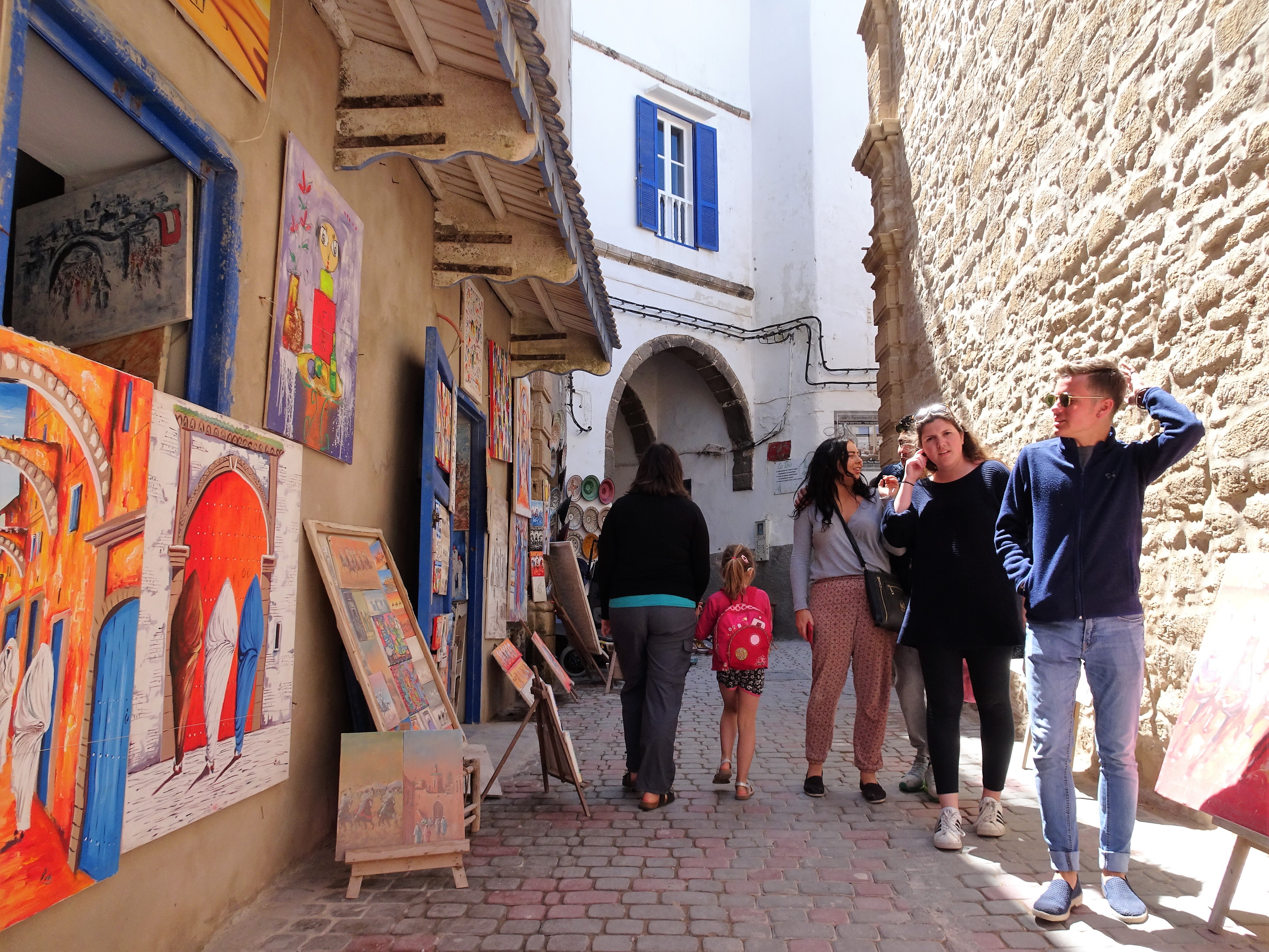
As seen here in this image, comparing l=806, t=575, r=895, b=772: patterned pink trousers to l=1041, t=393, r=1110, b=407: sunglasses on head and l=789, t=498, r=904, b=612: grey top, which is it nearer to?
l=789, t=498, r=904, b=612: grey top

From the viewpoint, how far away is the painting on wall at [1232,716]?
2.67 m

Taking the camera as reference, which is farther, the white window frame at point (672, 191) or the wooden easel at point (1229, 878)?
the white window frame at point (672, 191)

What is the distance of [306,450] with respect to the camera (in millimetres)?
3512

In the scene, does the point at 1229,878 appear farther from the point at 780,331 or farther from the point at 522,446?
the point at 780,331

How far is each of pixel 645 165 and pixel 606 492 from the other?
5.46m

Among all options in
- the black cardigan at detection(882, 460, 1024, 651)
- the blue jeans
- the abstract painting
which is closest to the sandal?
the black cardigan at detection(882, 460, 1024, 651)

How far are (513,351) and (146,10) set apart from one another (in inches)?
213

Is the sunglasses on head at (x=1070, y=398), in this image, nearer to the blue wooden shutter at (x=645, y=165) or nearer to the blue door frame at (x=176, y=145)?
the blue door frame at (x=176, y=145)

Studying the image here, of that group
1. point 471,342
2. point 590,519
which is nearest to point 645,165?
point 590,519

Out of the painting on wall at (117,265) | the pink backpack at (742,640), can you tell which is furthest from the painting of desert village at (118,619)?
the pink backpack at (742,640)

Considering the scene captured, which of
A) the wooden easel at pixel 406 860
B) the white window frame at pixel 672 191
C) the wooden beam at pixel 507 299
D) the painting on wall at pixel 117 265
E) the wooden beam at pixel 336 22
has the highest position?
the white window frame at pixel 672 191

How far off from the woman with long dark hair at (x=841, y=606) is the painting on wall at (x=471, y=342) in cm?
250

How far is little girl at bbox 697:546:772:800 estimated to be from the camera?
4527mm

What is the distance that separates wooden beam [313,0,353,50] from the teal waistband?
2742mm
